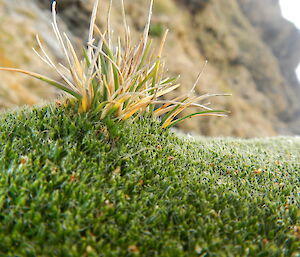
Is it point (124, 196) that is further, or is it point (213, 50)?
point (213, 50)

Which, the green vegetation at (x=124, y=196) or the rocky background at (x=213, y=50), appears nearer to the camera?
the green vegetation at (x=124, y=196)

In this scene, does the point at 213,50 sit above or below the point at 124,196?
above

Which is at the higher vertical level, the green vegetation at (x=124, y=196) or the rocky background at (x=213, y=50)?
the rocky background at (x=213, y=50)

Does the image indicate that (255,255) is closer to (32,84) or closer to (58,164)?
(58,164)

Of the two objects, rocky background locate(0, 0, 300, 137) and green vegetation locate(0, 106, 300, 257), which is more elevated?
rocky background locate(0, 0, 300, 137)

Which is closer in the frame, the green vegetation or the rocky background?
the green vegetation
